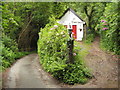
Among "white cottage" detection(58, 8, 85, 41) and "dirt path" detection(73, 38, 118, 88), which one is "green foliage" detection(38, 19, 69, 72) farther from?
Result: "white cottage" detection(58, 8, 85, 41)

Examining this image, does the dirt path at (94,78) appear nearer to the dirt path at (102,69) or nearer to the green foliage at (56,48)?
the dirt path at (102,69)

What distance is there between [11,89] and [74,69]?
247cm

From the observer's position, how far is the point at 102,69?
6.69m

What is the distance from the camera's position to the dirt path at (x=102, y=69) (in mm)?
5469

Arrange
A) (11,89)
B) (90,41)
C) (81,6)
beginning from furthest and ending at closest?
(81,6) → (90,41) → (11,89)

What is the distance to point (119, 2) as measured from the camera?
6.96 m

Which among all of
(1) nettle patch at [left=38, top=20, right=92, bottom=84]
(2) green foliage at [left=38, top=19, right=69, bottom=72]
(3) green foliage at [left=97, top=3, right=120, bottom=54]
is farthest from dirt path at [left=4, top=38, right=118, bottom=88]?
(3) green foliage at [left=97, top=3, right=120, bottom=54]

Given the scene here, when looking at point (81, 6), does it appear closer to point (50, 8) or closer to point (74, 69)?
point (50, 8)

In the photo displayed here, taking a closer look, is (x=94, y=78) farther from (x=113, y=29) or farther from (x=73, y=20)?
(x=73, y=20)

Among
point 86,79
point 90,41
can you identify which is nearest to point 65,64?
point 86,79

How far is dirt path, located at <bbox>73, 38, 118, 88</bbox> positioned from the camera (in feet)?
17.9

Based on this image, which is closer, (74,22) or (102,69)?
(102,69)

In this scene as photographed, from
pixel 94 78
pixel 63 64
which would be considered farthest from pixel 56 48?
pixel 94 78

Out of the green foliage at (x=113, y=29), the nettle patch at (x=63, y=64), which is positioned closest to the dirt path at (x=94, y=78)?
the nettle patch at (x=63, y=64)
